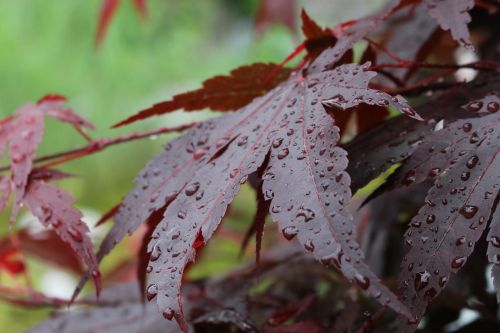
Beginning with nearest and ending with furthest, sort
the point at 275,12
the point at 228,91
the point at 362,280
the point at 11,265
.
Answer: the point at 362,280 → the point at 228,91 → the point at 11,265 → the point at 275,12

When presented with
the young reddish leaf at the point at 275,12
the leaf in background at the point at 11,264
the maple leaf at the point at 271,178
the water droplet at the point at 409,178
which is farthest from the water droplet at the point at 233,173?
the young reddish leaf at the point at 275,12

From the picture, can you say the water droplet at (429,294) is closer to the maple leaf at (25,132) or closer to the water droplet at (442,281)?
the water droplet at (442,281)

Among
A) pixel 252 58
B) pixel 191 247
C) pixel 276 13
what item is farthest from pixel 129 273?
pixel 252 58

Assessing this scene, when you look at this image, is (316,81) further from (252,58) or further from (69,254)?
(252,58)

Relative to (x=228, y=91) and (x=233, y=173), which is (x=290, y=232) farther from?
(x=228, y=91)

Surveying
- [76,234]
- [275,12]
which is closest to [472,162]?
[76,234]

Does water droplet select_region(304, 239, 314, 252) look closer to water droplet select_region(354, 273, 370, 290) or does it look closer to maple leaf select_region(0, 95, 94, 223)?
water droplet select_region(354, 273, 370, 290)

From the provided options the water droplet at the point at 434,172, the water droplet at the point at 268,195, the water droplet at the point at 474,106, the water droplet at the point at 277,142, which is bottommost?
the water droplet at the point at 434,172
